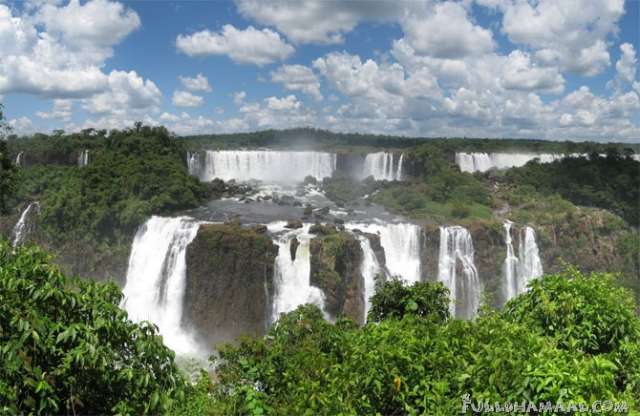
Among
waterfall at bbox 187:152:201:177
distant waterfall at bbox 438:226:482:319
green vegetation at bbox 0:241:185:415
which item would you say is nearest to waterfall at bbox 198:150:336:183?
waterfall at bbox 187:152:201:177

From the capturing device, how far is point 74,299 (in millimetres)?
3328

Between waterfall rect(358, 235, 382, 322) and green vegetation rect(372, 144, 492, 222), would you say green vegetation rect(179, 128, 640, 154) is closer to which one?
green vegetation rect(372, 144, 492, 222)

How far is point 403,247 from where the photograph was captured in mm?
19516

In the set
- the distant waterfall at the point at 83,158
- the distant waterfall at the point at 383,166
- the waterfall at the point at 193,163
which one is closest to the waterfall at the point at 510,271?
the distant waterfall at the point at 383,166

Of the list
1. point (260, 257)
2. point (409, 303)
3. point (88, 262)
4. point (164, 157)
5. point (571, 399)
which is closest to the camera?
point (571, 399)

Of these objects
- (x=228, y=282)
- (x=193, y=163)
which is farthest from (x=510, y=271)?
(x=193, y=163)

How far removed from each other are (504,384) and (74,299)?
10.1 ft

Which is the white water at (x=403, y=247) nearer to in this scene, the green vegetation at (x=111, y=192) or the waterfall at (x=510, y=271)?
the waterfall at (x=510, y=271)

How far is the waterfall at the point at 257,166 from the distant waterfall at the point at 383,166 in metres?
2.74

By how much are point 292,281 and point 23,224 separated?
18.2m

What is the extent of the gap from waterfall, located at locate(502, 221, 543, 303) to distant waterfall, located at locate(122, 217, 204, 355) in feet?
43.7

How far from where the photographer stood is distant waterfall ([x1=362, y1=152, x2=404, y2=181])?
116 ft

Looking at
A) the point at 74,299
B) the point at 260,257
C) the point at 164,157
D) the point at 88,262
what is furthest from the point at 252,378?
the point at 164,157

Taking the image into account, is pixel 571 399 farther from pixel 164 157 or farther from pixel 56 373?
pixel 164 157
